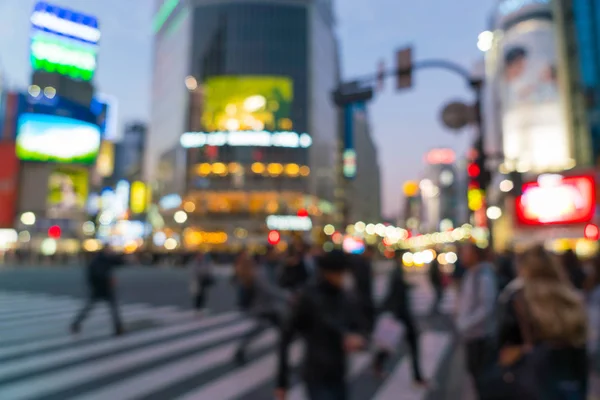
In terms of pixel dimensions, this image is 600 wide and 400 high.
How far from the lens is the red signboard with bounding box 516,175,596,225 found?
32.8 meters

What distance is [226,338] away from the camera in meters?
8.75

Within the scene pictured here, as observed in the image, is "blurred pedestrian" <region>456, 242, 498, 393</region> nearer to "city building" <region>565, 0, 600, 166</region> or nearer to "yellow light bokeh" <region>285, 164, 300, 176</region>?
"city building" <region>565, 0, 600, 166</region>

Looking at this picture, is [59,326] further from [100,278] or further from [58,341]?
[100,278]

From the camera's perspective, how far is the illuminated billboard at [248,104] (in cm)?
7581

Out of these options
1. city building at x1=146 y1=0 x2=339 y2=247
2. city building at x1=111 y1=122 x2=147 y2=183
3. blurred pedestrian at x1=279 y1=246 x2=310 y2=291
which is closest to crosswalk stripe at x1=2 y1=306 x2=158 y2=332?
blurred pedestrian at x1=279 y1=246 x2=310 y2=291

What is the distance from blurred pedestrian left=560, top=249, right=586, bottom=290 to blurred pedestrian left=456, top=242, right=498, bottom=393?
5.03m

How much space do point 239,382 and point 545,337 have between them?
4.04 m

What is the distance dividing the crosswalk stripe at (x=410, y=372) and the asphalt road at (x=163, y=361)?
12 mm

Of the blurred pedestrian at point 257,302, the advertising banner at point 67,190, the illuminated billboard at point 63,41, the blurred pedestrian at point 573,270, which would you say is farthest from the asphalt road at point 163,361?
the illuminated billboard at point 63,41

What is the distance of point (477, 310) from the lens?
4.14m

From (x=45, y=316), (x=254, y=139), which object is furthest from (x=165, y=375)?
(x=254, y=139)

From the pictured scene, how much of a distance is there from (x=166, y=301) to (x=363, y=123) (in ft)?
416

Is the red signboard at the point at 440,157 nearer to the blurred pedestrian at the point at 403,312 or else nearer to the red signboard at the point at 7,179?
the red signboard at the point at 7,179

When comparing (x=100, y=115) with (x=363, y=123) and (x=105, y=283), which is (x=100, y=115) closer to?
(x=105, y=283)
